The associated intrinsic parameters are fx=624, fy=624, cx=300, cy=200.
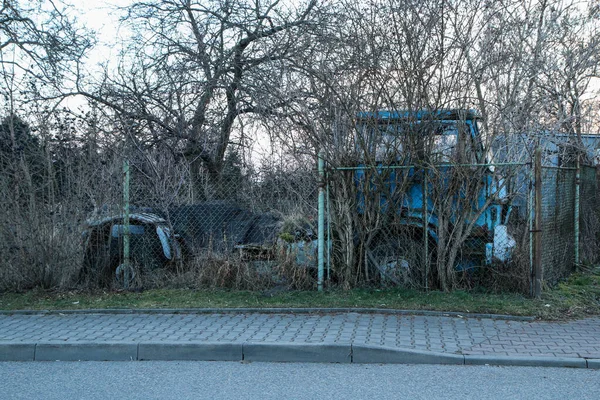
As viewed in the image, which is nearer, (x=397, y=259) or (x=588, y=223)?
(x=397, y=259)

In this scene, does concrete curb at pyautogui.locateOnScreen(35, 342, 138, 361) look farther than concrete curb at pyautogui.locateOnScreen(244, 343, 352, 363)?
Yes

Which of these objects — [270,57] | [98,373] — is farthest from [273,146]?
[98,373]

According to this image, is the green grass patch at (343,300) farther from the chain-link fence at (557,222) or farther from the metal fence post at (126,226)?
the chain-link fence at (557,222)

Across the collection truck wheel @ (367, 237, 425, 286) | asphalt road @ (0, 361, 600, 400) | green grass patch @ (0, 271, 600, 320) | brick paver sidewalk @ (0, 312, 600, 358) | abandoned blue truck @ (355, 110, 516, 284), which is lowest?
asphalt road @ (0, 361, 600, 400)

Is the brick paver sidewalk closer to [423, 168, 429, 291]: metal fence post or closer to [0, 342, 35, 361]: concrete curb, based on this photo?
[0, 342, 35, 361]: concrete curb

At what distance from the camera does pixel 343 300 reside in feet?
26.2

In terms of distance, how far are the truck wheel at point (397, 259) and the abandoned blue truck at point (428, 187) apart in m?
0.01

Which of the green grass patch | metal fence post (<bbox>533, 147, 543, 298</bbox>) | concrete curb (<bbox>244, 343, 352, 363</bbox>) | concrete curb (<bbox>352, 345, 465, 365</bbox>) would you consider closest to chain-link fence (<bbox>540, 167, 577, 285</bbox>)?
metal fence post (<bbox>533, 147, 543, 298</bbox>)

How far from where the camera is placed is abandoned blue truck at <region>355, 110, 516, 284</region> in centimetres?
816

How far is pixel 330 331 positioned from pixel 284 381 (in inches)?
50.5

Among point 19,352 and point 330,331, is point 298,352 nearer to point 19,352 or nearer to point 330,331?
point 330,331

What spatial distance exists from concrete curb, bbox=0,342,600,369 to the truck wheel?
261 centimetres

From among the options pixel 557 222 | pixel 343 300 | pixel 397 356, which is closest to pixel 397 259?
pixel 343 300

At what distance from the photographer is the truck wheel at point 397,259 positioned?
849 cm
